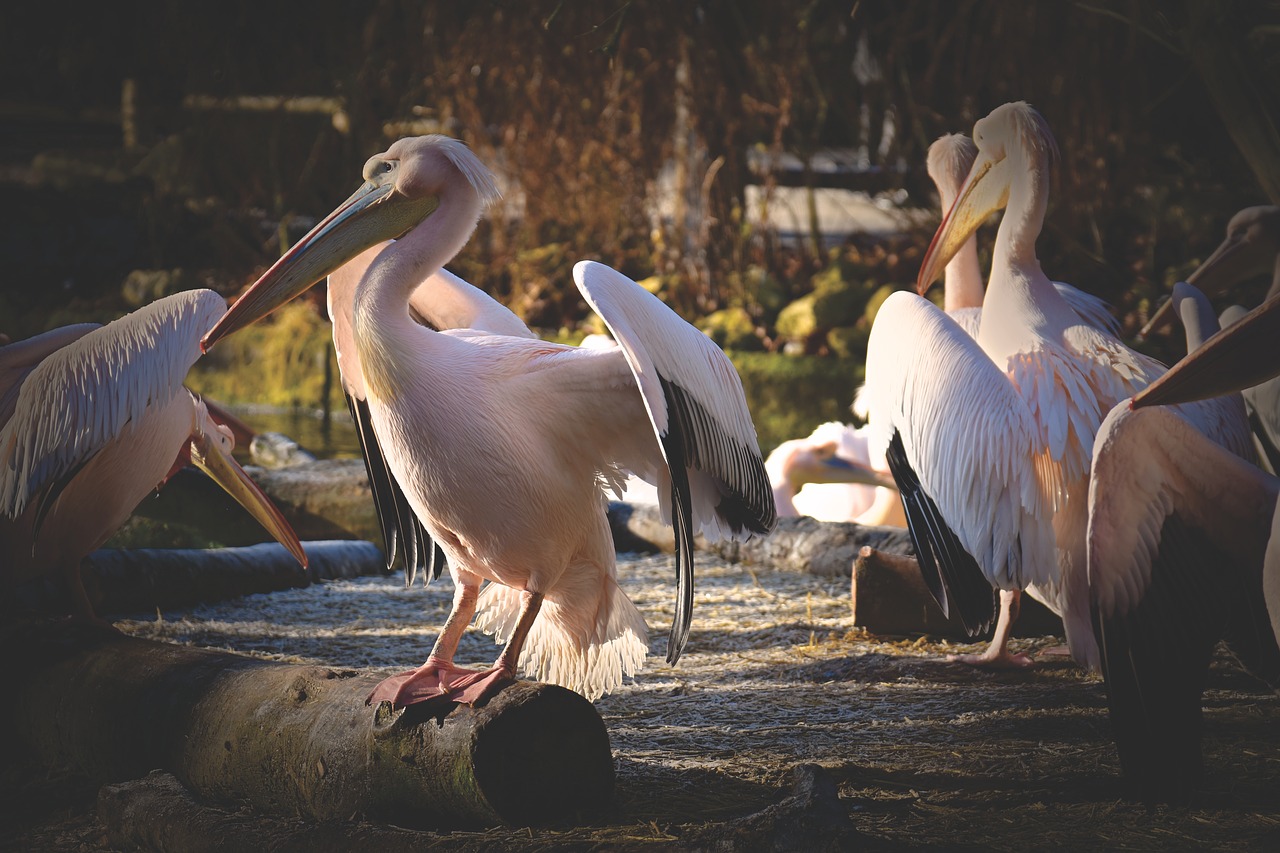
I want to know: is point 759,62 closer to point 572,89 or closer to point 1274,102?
point 572,89

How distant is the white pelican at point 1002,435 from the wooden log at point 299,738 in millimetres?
1181

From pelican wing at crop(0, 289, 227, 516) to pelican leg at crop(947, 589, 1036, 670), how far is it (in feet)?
7.12

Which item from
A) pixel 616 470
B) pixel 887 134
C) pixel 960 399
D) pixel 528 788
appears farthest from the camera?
pixel 887 134

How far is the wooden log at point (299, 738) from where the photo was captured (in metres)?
2.02

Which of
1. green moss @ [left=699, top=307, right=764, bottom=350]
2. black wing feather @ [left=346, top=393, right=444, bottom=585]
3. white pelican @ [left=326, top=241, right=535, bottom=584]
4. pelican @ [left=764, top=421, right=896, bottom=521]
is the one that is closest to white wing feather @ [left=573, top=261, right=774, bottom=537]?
white pelican @ [left=326, top=241, right=535, bottom=584]

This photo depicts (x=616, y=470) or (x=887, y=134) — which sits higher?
(x=887, y=134)

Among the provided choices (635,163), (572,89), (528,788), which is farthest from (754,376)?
(528,788)

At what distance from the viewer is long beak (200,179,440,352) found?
2.42 metres

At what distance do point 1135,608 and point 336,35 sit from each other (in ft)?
33.5

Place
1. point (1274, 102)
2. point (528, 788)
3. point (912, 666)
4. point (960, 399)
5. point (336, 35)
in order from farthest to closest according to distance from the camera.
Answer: point (336, 35), point (1274, 102), point (912, 666), point (960, 399), point (528, 788)

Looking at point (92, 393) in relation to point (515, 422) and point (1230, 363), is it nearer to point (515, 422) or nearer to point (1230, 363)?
point (515, 422)

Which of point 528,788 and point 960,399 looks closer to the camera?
point 528,788

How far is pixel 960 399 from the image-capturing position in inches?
112

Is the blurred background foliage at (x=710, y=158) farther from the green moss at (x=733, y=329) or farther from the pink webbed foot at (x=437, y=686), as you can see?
the pink webbed foot at (x=437, y=686)
